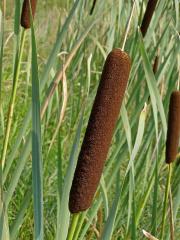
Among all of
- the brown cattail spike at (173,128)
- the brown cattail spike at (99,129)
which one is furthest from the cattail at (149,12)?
the brown cattail spike at (99,129)

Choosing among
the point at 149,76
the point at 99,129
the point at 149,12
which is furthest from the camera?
the point at 149,12

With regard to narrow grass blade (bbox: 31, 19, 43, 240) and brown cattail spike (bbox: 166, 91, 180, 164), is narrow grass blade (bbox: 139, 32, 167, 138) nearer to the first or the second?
brown cattail spike (bbox: 166, 91, 180, 164)

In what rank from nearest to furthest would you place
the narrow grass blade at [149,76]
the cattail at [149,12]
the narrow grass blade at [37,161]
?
the narrow grass blade at [37,161], the narrow grass blade at [149,76], the cattail at [149,12]

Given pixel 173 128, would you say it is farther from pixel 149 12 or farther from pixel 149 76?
pixel 149 12

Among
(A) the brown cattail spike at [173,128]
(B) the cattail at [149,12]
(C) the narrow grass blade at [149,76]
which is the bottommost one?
(A) the brown cattail spike at [173,128]

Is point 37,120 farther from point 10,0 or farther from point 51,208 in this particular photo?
point 10,0

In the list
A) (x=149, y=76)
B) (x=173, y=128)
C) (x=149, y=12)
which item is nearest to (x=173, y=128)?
(x=173, y=128)

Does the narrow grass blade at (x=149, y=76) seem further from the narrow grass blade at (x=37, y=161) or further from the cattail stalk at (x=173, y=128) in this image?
the narrow grass blade at (x=37, y=161)
